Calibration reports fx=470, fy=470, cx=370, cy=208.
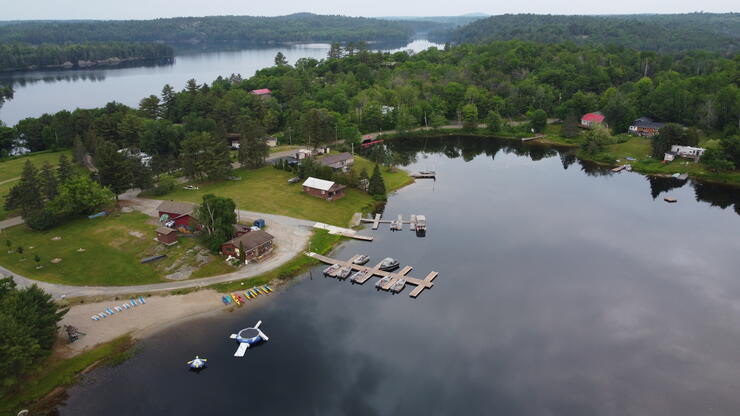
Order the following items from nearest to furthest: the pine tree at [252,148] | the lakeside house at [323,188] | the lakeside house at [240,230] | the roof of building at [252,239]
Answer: the roof of building at [252,239], the lakeside house at [240,230], the lakeside house at [323,188], the pine tree at [252,148]

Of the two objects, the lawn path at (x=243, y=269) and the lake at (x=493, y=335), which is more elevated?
the lawn path at (x=243, y=269)

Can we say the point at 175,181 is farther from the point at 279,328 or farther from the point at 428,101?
the point at 428,101

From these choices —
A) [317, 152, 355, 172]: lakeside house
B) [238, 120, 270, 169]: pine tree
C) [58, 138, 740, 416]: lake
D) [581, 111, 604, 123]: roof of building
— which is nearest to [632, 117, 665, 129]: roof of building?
[581, 111, 604, 123]: roof of building

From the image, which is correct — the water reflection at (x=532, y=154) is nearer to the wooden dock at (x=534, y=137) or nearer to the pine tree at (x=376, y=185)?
the wooden dock at (x=534, y=137)

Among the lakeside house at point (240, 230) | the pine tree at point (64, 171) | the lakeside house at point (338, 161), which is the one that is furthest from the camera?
the lakeside house at point (338, 161)

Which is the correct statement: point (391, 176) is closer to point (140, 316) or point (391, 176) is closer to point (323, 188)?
point (323, 188)

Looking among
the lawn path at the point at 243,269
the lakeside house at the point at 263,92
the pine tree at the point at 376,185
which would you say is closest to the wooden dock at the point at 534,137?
the pine tree at the point at 376,185

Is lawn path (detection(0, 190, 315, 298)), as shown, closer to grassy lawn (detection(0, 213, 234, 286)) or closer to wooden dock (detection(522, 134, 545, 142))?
grassy lawn (detection(0, 213, 234, 286))
